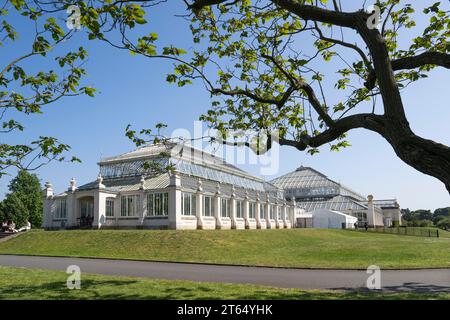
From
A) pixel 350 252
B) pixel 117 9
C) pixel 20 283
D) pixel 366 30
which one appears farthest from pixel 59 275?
pixel 350 252

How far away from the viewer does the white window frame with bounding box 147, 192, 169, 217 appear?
33.9m

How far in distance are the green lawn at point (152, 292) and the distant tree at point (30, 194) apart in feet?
201

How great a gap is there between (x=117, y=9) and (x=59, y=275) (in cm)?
927

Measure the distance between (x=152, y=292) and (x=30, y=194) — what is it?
7427cm

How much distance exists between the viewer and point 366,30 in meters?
6.54

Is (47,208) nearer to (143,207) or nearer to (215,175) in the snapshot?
(143,207)

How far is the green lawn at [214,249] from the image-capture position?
2045 cm

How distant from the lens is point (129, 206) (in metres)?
36.7

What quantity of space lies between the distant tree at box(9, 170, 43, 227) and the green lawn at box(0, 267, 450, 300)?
61.3m

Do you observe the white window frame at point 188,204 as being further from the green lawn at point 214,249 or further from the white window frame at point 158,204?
the green lawn at point 214,249

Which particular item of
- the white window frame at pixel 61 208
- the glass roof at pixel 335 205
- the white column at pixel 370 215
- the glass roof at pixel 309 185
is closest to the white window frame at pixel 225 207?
the white window frame at pixel 61 208

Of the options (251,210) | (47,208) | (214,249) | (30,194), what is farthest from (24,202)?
(214,249)

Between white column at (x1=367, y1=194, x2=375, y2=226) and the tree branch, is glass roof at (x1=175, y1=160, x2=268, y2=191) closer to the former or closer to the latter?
white column at (x1=367, y1=194, x2=375, y2=226)

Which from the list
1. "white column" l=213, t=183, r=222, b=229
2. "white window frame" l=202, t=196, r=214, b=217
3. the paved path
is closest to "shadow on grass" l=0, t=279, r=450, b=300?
the paved path
